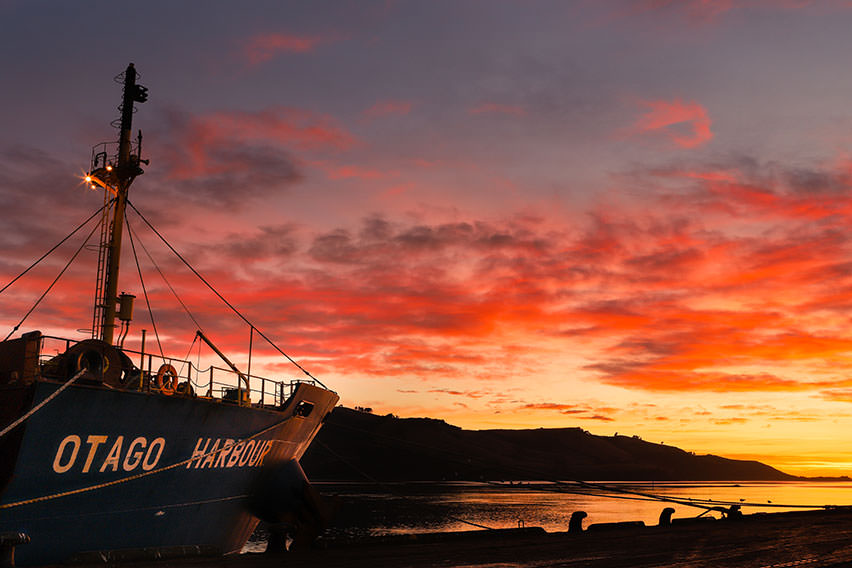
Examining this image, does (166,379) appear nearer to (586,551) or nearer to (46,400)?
(46,400)

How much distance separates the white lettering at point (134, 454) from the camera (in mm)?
18547

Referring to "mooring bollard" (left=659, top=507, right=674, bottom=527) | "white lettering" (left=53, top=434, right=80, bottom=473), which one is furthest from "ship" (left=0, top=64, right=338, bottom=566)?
"mooring bollard" (left=659, top=507, right=674, bottom=527)

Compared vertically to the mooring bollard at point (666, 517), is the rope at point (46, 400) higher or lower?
higher

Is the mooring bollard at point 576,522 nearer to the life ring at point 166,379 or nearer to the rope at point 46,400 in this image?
the life ring at point 166,379

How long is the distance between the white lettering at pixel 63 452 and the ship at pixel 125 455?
2 centimetres

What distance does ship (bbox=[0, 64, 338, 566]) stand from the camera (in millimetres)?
16156

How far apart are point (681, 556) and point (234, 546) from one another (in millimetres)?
15835

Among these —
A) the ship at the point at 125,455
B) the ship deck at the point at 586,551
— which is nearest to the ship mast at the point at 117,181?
the ship at the point at 125,455

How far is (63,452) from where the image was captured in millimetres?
16672

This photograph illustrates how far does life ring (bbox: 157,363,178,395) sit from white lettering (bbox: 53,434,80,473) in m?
2.95

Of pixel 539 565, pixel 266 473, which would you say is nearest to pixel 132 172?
pixel 266 473

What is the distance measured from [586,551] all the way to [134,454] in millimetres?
12892

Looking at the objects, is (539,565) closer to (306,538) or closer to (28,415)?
(306,538)

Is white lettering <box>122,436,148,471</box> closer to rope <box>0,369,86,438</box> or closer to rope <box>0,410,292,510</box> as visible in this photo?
rope <box>0,410,292,510</box>
